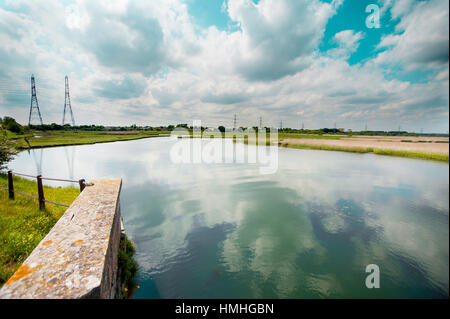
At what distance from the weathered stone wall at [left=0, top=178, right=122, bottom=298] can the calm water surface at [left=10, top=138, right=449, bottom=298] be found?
121 inches

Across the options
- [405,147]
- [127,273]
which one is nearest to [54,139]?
[127,273]

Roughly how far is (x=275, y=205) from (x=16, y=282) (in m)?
11.9

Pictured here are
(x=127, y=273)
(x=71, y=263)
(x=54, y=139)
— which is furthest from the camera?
(x=54, y=139)

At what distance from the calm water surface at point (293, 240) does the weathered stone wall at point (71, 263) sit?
306 centimetres

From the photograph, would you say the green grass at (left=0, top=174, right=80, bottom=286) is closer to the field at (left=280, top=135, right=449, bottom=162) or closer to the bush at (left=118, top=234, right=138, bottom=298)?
the bush at (left=118, top=234, right=138, bottom=298)

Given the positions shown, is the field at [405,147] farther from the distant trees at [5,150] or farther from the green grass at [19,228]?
the distant trees at [5,150]

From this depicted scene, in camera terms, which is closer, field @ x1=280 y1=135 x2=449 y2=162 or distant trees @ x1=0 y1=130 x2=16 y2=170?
field @ x1=280 y1=135 x2=449 y2=162

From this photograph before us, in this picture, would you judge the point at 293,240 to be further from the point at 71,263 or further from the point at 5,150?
the point at 5,150

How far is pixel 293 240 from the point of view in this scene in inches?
324

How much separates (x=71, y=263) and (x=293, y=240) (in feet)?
26.7

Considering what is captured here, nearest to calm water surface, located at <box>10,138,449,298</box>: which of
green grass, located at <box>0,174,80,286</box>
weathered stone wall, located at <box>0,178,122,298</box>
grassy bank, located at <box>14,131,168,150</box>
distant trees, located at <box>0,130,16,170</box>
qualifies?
weathered stone wall, located at <box>0,178,122,298</box>

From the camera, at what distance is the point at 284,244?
802 cm

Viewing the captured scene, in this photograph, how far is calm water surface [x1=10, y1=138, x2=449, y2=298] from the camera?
5203 millimetres
